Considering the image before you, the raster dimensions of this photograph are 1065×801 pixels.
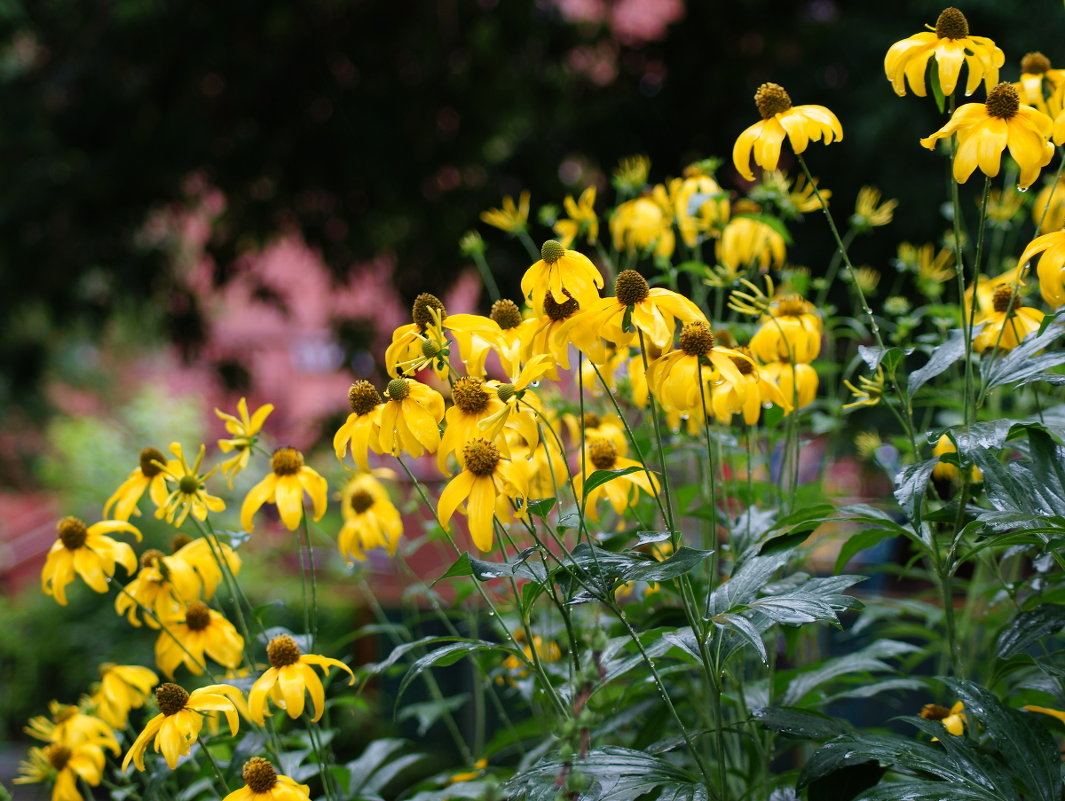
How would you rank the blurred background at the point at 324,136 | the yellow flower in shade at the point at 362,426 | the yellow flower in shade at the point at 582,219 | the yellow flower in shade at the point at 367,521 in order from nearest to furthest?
the yellow flower in shade at the point at 362,426
the yellow flower in shade at the point at 367,521
the yellow flower in shade at the point at 582,219
the blurred background at the point at 324,136

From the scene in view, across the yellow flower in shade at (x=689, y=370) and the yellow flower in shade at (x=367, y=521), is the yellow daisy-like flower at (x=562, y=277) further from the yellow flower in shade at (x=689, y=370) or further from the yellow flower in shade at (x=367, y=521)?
the yellow flower in shade at (x=367, y=521)

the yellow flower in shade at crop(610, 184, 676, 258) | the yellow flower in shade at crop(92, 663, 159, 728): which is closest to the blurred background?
the yellow flower in shade at crop(610, 184, 676, 258)

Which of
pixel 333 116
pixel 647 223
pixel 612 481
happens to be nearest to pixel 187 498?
pixel 612 481

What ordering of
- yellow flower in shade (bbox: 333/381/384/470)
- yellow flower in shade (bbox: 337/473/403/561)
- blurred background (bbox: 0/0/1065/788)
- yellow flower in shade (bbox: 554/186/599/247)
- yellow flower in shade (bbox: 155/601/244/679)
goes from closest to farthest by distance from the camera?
yellow flower in shade (bbox: 333/381/384/470)
yellow flower in shade (bbox: 155/601/244/679)
yellow flower in shade (bbox: 337/473/403/561)
yellow flower in shade (bbox: 554/186/599/247)
blurred background (bbox: 0/0/1065/788)

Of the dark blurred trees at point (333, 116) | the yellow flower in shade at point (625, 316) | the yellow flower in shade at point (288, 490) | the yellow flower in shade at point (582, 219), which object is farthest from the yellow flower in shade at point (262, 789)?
the dark blurred trees at point (333, 116)

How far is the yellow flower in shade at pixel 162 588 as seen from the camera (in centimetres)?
126

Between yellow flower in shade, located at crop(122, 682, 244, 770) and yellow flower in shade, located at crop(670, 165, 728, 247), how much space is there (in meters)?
0.87

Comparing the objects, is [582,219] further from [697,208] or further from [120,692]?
[120,692]

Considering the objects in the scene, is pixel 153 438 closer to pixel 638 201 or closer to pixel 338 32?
pixel 338 32

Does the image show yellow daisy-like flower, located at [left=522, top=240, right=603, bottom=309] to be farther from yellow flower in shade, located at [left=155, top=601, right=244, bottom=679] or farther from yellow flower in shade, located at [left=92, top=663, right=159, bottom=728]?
yellow flower in shade, located at [left=92, top=663, right=159, bottom=728]

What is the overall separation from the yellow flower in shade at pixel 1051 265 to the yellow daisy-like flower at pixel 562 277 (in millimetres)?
392

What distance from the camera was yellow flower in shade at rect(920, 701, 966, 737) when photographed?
1.12 metres

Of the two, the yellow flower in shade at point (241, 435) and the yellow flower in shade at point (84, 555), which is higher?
the yellow flower in shade at point (241, 435)

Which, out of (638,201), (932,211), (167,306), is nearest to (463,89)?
(167,306)
